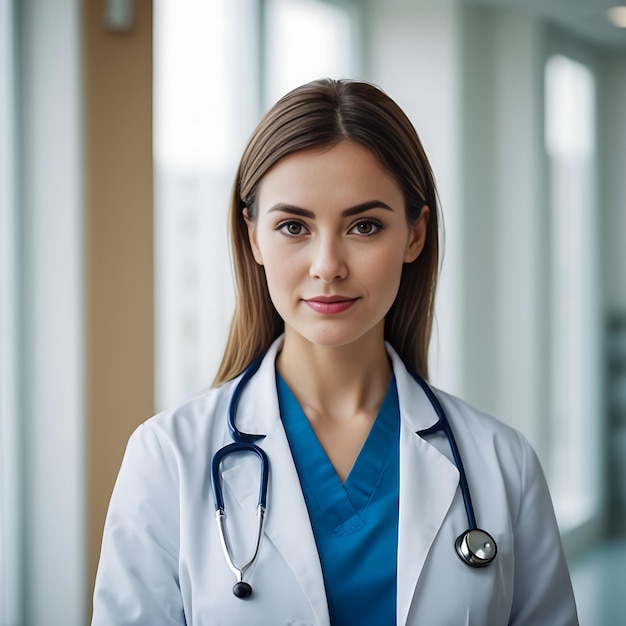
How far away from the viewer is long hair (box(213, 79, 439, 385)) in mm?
1076

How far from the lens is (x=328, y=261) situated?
1.04m

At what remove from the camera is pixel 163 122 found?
2.36m

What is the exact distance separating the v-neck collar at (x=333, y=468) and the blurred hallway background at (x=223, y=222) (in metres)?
0.79

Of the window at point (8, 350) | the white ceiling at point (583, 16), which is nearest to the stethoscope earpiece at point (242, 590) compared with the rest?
the window at point (8, 350)

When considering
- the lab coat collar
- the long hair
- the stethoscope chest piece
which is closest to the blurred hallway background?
the long hair

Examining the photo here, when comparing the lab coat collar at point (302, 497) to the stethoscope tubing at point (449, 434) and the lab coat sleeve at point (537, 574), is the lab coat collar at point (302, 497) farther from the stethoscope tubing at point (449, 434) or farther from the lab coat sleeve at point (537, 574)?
the lab coat sleeve at point (537, 574)

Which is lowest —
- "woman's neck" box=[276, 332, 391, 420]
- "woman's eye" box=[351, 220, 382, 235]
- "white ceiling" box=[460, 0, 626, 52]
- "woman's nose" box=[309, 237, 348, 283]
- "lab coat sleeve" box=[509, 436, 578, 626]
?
"lab coat sleeve" box=[509, 436, 578, 626]

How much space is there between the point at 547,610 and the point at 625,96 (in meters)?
1.90

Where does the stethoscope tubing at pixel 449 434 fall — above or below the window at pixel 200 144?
below

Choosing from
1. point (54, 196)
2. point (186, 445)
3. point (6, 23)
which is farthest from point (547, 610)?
point (6, 23)

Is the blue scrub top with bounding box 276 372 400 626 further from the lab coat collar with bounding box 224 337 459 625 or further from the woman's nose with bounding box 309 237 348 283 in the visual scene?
the woman's nose with bounding box 309 237 348 283

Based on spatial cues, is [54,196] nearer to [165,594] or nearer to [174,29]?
[174,29]

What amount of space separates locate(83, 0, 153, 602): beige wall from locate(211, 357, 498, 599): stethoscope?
728 mm

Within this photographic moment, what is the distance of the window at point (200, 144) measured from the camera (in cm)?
237
